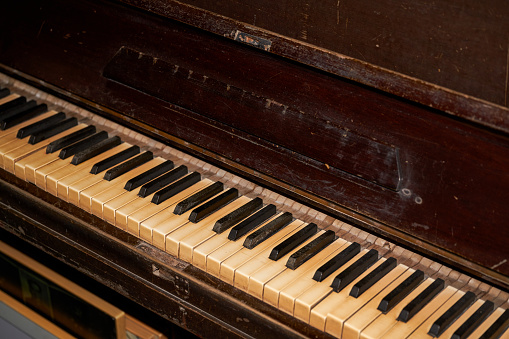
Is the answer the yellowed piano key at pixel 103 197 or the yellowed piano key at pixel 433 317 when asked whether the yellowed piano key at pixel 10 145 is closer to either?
the yellowed piano key at pixel 103 197

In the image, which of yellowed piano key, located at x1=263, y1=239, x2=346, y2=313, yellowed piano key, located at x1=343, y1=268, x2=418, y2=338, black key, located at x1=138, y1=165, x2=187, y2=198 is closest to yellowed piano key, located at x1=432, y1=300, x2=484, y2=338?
yellowed piano key, located at x1=343, y1=268, x2=418, y2=338

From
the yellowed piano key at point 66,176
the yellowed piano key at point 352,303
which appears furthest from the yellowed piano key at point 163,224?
the yellowed piano key at point 352,303

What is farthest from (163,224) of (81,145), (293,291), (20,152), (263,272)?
(20,152)

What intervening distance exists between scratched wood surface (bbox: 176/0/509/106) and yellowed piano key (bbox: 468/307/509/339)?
1.78ft

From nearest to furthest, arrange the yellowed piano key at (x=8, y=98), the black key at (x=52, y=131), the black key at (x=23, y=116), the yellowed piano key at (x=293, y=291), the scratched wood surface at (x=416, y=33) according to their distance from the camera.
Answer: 1. the scratched wood surface at (x=416, y=33)
2. the yellowed piano key at (x=293, y=291)
3. the black key at (x=52, y=131)
4. the black key at (x=23, y=116)
5. the yellowed piano key at (x=8, y=98)

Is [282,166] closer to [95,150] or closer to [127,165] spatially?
[127,165]

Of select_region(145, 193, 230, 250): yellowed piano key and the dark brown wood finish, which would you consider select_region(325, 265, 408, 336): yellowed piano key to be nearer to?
the dark brown wood finish

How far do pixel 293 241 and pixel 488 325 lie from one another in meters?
0.57

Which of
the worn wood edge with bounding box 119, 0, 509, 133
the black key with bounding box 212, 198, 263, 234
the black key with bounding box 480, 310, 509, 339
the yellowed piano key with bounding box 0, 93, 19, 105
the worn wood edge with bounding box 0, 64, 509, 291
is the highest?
the worn wood edge with bounding box 119, 0, 509, 133

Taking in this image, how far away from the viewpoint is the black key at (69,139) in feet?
7.73

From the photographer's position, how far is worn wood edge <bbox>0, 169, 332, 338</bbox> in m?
1.78

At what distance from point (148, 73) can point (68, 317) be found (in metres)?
0.92

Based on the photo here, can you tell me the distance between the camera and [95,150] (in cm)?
236

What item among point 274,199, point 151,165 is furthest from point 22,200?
point 274,199
